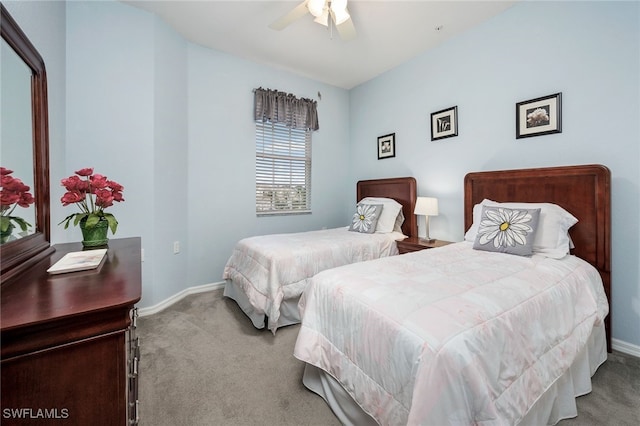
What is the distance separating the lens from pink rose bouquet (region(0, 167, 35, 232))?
102 centimetres

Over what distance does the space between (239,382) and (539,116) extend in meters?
3.17

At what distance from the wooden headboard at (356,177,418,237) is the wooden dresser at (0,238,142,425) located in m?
3.06

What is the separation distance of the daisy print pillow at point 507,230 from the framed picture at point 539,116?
0.79 meters

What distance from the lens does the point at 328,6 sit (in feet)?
7.36

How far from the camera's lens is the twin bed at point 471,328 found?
2.92 ft

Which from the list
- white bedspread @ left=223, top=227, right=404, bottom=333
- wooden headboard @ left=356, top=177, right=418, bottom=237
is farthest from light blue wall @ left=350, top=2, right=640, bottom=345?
white bedspread @ left=223, top=227, right=404, bottom=333

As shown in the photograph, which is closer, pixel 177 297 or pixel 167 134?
pixel 167 134

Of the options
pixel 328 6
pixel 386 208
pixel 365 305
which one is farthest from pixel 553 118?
pixel 365 305

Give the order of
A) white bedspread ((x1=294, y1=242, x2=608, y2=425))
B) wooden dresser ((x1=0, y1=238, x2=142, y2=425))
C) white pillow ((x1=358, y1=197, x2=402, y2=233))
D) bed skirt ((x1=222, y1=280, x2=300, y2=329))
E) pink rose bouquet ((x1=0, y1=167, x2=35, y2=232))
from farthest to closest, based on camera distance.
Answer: white pillow ((x1=358, y1=197, x2=402, y2=233))
bed skirt ((x1=222, y1=280, x2=300, y2=329))
pink rose bouquet ((x1=0, y1=167, x2=35, y2=232))
white bedspread ((x1=294, y1=242, x2=608, y2=425))
wooden dresser ((x1=0, y1=238, x2=142, y2=425))

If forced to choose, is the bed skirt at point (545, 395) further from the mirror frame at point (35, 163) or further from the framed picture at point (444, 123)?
the framed picture at point (444, 123)

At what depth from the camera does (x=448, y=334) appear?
0.92 metres

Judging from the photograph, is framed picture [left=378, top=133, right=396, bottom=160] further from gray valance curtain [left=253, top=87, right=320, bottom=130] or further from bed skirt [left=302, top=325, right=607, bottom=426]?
bed skirt [left=302, top=325, right=607, bottom=426]

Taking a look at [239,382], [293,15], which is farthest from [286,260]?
[293,15]

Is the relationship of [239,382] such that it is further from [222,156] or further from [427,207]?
[222,156]
